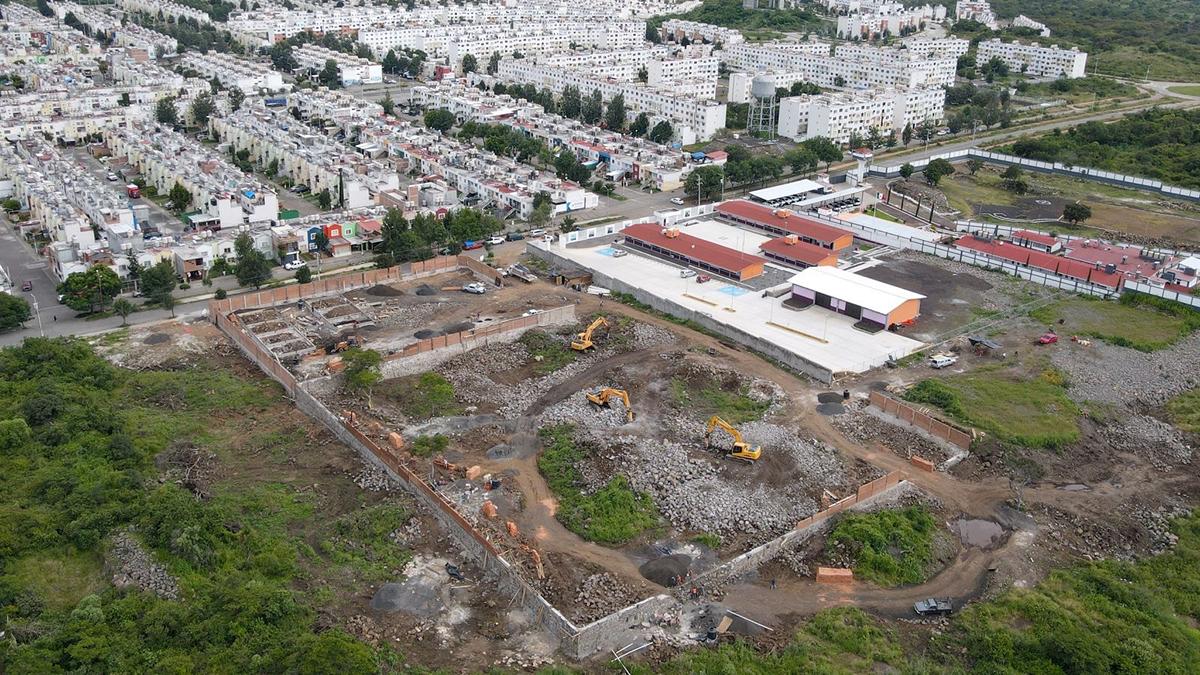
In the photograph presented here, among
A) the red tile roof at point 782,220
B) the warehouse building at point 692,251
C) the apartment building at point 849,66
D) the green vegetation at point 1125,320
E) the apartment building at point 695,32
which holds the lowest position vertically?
the green vegetation at point 1125,320

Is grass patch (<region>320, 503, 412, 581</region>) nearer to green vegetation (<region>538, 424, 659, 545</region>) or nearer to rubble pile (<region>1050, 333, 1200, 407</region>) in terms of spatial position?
green vegetation (<region>538, 424, 659, 545</region>)

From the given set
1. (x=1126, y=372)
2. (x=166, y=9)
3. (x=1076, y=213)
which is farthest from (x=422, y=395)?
(x=166, y=9)

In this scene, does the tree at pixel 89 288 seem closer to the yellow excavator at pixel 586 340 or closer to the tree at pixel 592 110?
the yellow excavator at pixel 586 340

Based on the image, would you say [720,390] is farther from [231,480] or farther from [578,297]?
[231,480]

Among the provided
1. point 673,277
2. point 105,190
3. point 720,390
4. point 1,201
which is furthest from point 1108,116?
point 1,201

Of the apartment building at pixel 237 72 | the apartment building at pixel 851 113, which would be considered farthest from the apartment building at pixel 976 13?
the apartment building at pixel 237 72
